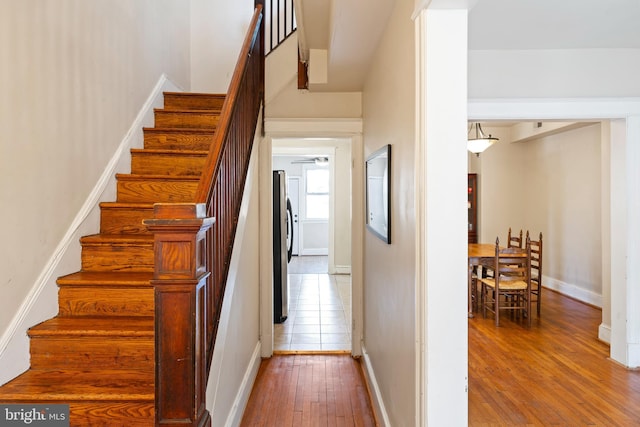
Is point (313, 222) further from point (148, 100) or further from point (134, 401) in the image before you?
point (134, 401)

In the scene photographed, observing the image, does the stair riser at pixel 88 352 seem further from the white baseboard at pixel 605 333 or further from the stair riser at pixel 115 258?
the white baseboard at pixel 605 333

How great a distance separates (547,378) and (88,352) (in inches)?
128

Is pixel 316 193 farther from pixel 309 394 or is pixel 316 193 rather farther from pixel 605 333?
pixel 309 394

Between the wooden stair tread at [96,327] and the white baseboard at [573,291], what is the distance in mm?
5486

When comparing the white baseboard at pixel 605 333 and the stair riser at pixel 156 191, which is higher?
the stair riser at pixel 156 191

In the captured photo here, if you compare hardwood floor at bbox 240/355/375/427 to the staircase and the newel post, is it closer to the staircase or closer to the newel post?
the staircase

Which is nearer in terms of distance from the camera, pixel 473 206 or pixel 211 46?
pixel 211 46

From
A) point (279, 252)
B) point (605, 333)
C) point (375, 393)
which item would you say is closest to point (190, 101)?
point (279, 252)

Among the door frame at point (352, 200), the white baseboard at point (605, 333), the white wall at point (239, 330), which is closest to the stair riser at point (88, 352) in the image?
the white wall at point (239, 330)

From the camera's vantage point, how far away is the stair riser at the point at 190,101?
3.27 m

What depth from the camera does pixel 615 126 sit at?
A: 328 centimetres

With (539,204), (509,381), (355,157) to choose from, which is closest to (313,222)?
(539,204)

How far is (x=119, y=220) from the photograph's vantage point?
89.9 inches

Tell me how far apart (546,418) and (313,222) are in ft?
25.6
